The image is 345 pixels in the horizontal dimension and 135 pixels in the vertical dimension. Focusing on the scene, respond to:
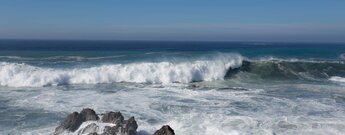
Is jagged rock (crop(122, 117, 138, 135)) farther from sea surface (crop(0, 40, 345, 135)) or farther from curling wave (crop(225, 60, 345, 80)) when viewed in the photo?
curling wave (crop(225, 60, 345, 80))

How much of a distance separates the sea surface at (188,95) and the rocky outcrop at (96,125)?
0.85 metres

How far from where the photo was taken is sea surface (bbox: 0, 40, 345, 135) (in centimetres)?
1322

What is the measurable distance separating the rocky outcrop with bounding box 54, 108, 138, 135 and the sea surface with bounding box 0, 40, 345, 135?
0.85m

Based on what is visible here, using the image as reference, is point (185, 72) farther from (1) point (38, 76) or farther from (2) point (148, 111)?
(2) point (148, 111)

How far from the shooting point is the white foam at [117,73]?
2322cm

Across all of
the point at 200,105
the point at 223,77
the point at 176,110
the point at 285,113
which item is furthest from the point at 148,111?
the point at 223,77

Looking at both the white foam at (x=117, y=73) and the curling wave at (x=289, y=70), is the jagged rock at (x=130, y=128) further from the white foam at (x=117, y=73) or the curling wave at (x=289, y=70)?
the curling wave at (x=289, y=70)

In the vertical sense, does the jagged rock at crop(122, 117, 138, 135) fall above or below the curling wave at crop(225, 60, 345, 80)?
above

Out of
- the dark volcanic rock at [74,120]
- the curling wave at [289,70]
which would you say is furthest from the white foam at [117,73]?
the dark volcanic rock at [74,120]

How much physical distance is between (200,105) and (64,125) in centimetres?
642

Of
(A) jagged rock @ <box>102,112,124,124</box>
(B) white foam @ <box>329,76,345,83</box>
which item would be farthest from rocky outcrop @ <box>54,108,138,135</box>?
(B) white foam @ <box>329,76,345,83</box>

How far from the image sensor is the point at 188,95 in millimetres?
19031

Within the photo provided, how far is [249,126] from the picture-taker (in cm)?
1298

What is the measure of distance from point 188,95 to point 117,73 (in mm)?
8075
